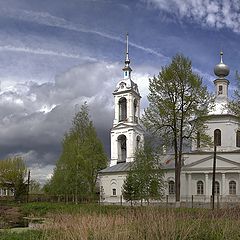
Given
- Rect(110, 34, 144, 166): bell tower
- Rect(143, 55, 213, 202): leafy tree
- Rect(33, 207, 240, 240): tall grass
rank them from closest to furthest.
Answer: Rect(33, 207, 240, 240): tall grass, Rect(143, 55, 213, 202): leafy tree, Rect(110, 34, 144, 166): bell tower

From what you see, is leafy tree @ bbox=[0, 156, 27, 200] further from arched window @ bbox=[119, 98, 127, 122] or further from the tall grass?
the tall grass

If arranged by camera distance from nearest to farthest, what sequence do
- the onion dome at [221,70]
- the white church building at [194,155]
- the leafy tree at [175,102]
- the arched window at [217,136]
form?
the leafy tree at [175,102] → the white church building at [194,155] → the arched window at [217,136] → the onion dome at [221,70]

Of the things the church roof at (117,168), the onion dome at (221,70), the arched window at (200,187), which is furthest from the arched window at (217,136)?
the church roof at (117,168)

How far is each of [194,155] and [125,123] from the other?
14612 millimetres

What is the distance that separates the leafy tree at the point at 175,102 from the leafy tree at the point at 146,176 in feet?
11.1

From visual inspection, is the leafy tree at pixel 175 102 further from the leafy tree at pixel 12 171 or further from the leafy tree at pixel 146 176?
the leafy tree at pixel 12 171

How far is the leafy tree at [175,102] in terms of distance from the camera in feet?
130

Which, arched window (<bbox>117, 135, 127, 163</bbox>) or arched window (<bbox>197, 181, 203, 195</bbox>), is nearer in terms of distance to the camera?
arched window (<bbox>197, 181, 203, 195</bbox>)

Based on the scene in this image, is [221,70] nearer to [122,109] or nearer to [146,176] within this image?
[122,109]

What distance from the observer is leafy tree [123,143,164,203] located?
41938 mm

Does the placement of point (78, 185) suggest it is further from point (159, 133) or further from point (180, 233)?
point (180, 233)

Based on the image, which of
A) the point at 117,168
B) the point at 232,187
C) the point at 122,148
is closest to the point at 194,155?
the point at 232,187

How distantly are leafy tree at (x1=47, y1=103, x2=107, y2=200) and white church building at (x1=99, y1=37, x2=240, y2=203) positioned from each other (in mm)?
4251

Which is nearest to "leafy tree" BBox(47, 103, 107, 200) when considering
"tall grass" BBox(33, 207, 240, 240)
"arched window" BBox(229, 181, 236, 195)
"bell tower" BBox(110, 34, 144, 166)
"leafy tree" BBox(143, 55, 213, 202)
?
"bell tower" BBox(110, 34, 144, 166)
